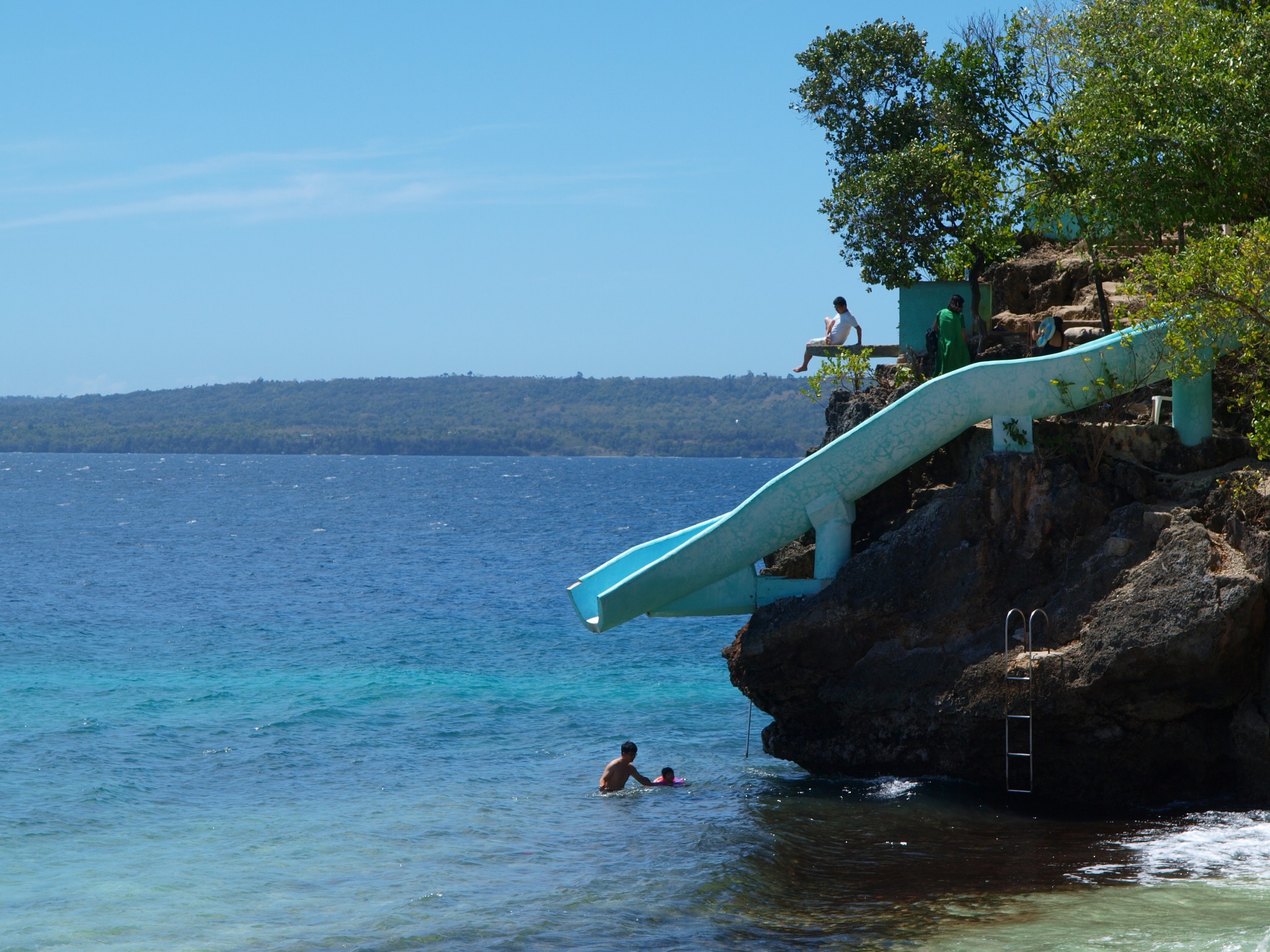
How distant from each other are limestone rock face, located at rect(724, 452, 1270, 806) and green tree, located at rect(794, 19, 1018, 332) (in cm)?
520

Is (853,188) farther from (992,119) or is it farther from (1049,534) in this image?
(1049,534)

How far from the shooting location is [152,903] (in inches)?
580

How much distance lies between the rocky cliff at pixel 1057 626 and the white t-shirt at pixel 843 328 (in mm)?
4079

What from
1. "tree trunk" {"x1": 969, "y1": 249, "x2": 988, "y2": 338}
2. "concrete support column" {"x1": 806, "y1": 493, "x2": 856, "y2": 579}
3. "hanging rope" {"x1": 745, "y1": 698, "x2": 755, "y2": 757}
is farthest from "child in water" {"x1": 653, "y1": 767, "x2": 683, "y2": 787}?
"tree trunk" {"x1": 969, "y1": 249, "x2": 988, "y2": 338}

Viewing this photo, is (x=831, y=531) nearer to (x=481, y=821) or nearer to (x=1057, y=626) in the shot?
(x=1057, y=626)

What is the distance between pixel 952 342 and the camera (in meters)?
19.2

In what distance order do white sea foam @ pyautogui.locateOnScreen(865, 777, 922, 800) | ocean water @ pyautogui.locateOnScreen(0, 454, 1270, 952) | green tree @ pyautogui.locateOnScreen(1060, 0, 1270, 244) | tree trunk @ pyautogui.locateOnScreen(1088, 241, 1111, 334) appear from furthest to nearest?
1. tree trunk @ pyautogui.locateOnScreen(1088, 241, 1111, 334)
2. white sea foam @ pyautogui.locateOnScreen(865, 777, 922, 800)
3. green tree @ pyautogui.locateOnScreen(1060, 0, 1270, 244)
4. ocean water @ pyautogui.locateOnScreen(0, 454, 1270, 952)

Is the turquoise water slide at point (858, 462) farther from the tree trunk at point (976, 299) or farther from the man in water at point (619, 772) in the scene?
the tree trunk at point (976, 299)

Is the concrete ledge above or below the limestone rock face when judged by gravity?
above

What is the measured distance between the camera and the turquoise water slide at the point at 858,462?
1689cm

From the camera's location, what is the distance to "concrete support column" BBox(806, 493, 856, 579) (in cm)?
1808

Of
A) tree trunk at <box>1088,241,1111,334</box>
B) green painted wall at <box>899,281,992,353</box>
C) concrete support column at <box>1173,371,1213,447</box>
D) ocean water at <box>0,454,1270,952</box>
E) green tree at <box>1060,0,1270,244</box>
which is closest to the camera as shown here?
ocean water at <box>0,454,1270,952</box>

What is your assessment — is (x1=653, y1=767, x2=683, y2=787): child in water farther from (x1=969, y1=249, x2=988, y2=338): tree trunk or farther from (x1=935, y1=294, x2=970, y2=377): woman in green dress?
(x1=969, y1=249, x2=988, y2=338): tree trunk

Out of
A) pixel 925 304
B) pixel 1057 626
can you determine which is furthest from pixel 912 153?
pixel 1057 626
